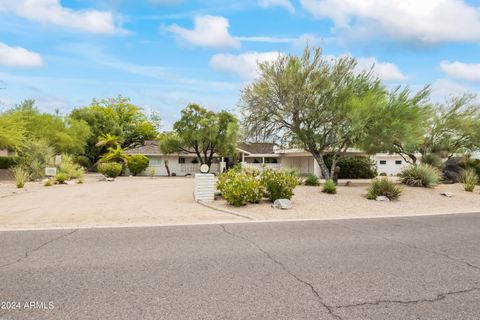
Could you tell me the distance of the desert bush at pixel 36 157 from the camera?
27.1 m

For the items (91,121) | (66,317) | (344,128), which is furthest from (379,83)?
(91,121)

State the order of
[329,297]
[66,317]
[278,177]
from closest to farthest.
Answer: [66,317] → [329,297] → [278,177]

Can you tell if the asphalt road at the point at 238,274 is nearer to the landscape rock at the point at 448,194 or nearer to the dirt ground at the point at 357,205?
the dirt ground at the point at 357,205

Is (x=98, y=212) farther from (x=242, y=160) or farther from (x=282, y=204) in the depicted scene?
(x=242, y=160)

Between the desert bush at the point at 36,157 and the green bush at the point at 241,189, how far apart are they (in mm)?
19160

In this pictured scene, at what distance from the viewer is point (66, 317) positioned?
12.6ft

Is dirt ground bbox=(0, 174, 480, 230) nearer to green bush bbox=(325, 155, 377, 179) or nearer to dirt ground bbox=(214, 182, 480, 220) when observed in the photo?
dirt ground bbox=(214, 182, 480, 220)

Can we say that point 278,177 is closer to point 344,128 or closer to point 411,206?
point 411,206

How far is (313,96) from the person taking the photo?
2106 centimetres

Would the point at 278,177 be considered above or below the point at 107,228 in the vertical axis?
above

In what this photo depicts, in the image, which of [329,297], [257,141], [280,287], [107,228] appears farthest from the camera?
[257,141]

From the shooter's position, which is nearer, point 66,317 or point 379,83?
point 66,317

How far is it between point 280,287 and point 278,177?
376 inches

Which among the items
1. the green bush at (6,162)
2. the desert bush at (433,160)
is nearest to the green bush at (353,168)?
the desert bush at (433,160)
